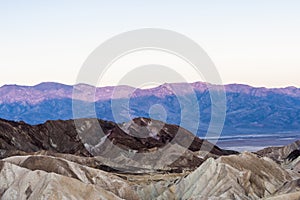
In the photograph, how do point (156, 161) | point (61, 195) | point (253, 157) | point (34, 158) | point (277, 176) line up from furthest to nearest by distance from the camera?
point (156, 161) → point (253, 157) → point (277, 176) → point (34, 158) → point (61, 195)

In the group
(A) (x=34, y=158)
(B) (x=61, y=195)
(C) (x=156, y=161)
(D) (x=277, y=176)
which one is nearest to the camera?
(B) (x=61, y=195)

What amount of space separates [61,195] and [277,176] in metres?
49.7

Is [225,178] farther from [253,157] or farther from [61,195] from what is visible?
[61,195]

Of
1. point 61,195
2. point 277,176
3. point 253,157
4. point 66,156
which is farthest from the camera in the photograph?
point 66,156

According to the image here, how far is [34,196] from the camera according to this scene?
233ft

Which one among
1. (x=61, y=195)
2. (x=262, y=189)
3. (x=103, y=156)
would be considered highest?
(x=61, y=195)

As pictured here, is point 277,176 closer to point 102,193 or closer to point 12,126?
point 102,193

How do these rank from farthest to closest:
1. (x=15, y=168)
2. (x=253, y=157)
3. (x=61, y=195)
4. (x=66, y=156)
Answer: (x=66, y=156) < (x=253, y=157) < (x=15, y=168) < (x=61, y=195)

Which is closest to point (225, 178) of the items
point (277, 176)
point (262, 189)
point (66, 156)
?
point (262, 189)

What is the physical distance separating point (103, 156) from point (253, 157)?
97.1 metres

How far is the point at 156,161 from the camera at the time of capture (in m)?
192

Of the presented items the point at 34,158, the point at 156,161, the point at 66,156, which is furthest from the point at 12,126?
the point at 34,158

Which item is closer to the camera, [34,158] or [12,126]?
[34,158]

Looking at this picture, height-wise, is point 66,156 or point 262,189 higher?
point 262,189
